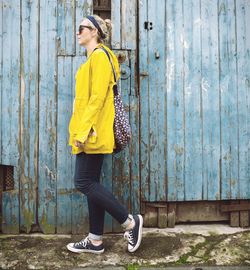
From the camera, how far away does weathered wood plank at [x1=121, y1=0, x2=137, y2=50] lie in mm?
3283

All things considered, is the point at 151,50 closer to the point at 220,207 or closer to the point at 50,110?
the point at 50,110

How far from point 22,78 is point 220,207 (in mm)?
2235

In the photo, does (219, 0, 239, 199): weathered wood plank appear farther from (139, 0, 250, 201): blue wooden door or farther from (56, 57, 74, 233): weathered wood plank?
(56, 57, 74, 233): weathered wood plank

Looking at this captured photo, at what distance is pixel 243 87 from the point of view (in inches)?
133

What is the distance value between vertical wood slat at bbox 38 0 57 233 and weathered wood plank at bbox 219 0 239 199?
1.57 m

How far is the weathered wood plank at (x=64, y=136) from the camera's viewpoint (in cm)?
324

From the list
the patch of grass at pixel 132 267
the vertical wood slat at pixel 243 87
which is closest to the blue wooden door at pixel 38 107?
the patch of grass at pixel 132 267

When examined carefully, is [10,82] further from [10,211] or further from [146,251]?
[146,251]

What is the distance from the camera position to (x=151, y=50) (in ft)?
10.9

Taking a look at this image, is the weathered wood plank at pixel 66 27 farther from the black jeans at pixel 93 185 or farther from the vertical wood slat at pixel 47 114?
the black jeans at pixel 93 185

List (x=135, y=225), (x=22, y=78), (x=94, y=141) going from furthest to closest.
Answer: (x=22, y=78) < (x=135, y=225) < (x=94, y=141)

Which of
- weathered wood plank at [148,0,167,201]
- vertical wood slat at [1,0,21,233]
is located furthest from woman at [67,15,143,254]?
vertical wood slat at [1,0,21,233]

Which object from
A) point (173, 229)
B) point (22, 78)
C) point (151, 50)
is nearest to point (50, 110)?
point (22, 78)

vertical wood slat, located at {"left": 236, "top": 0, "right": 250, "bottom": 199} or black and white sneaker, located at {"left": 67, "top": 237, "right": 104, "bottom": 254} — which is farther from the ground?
vertical wood slat, located at {"left": 236, "top": 0, "right": 250, "bottom": 199}
